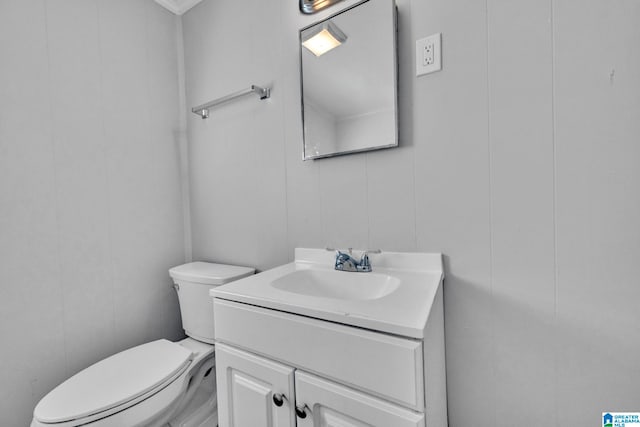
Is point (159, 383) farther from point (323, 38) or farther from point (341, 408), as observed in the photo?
point (323, 38)

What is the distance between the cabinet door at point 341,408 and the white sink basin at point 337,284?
1.01ft

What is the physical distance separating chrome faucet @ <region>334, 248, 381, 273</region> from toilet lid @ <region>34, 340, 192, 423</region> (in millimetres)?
732

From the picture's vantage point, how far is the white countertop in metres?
0.58

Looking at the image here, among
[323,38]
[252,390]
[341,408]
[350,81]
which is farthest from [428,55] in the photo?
[252,390]

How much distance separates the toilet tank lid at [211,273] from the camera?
1229mm

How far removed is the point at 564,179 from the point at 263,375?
0.96m

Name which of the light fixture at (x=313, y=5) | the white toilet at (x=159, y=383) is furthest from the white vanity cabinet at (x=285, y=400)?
the light fixture at (x=313, y=5)

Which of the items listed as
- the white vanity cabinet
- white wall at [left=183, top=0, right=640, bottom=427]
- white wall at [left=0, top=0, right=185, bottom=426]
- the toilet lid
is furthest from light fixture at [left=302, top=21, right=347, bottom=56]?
the toilet lid

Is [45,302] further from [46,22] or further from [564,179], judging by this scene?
[564,179]

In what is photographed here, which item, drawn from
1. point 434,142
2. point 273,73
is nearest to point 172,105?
point 273,73

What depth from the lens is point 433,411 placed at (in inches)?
25.7

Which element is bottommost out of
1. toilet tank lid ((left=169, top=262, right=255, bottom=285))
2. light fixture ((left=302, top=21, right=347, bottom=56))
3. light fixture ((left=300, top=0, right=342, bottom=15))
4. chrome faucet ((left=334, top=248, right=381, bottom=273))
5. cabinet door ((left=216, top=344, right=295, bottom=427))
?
cabinet door ((left=216, top=344, right=295, bottom=427))

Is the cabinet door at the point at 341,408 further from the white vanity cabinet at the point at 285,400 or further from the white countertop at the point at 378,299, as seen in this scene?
the white countertop at the point at 378,299

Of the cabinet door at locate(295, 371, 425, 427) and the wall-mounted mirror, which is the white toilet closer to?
the cabinet door at locate(295, 371, 425, 427)
